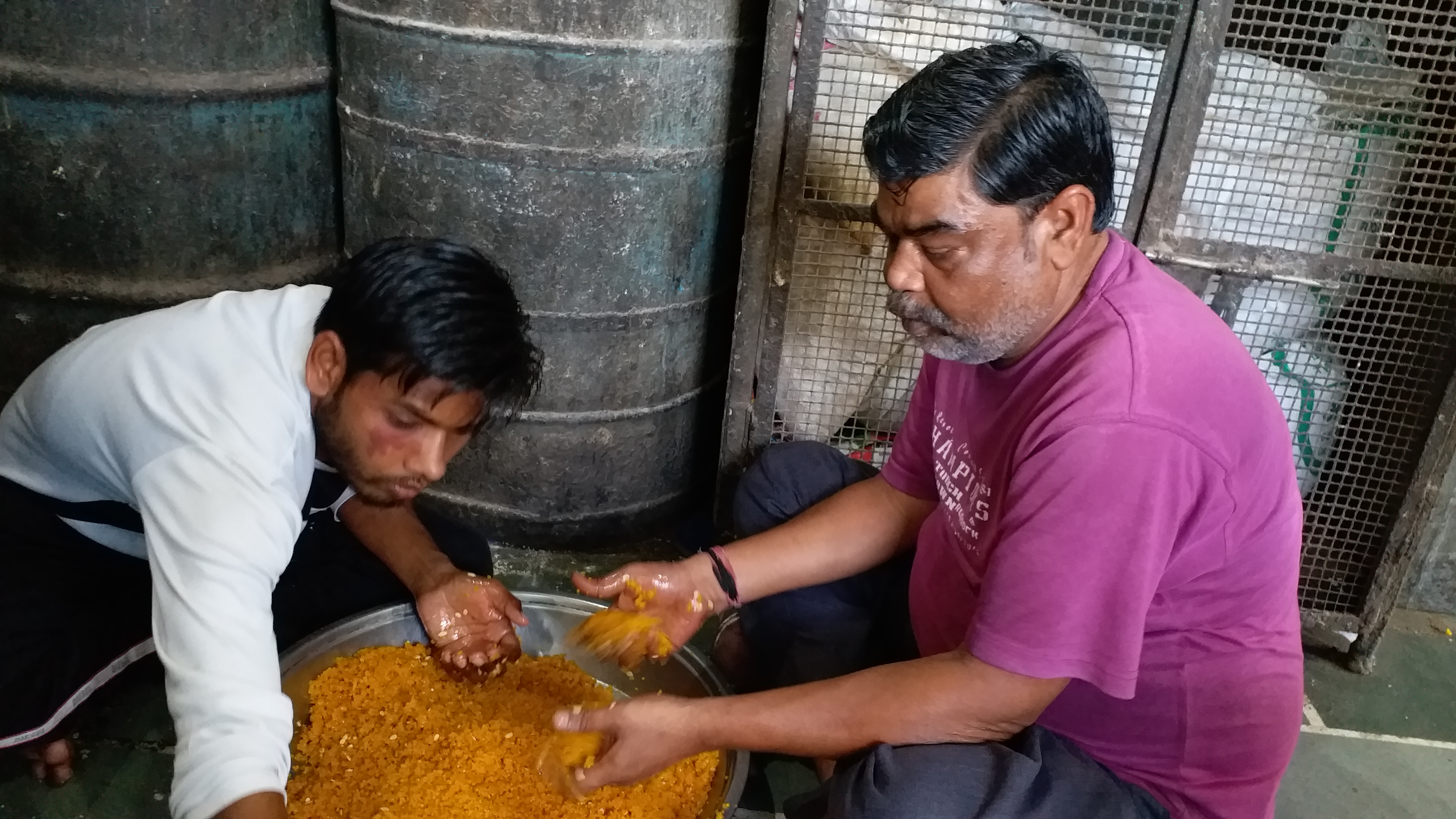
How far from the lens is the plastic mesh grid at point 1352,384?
195 cm

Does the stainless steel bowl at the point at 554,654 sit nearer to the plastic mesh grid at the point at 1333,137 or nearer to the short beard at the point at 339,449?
the short beard at the point at 339,449

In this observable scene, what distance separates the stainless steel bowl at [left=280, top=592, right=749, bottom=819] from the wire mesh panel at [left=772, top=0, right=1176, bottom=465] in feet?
2.08

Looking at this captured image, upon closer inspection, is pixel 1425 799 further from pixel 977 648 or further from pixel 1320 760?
pixel 977 648

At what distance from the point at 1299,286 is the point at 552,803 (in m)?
1.62

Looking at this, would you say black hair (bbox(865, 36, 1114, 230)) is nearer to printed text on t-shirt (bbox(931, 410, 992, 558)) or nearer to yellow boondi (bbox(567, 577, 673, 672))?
printed text on t-shirt (bbox(931, 410, 992, 558))

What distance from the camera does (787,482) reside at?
6.07 ft

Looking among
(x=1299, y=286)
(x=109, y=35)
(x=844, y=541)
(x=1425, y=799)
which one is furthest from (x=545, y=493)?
(x=1425, y=799)

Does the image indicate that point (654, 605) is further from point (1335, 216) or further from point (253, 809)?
point (1335, 216)

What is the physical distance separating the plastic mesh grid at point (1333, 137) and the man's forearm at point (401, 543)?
1.45 metres

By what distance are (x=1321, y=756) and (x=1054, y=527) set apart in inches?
47.8

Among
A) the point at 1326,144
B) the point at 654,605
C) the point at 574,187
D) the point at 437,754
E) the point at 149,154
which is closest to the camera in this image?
the point at 437,754

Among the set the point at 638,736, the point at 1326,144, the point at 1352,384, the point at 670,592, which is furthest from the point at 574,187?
the point at 1352,384

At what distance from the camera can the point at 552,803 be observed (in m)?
1.46

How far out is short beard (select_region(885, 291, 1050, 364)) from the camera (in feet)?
3.86
